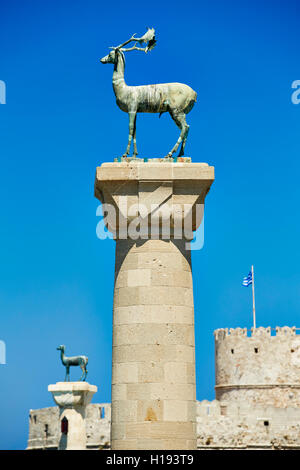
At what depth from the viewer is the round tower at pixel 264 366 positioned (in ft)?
178

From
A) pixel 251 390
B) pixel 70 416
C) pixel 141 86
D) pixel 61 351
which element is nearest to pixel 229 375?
pixel 251 390

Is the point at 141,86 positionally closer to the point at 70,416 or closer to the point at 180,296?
the point at 180,296

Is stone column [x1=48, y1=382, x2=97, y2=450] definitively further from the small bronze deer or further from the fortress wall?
the fortress wall

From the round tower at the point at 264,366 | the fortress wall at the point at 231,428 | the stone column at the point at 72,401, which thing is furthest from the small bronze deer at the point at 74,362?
the round tower at the point at 264,366

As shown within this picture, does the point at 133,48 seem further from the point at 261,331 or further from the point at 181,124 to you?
the point at 261,331

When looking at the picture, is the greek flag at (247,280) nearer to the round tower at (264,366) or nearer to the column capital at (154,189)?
the round tower at (264,366)

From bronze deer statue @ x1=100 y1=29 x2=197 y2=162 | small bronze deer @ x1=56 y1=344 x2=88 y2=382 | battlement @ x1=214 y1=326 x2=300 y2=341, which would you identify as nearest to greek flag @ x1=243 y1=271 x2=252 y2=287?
battlement @ x1=214 y1=326 x2=300 y2=341

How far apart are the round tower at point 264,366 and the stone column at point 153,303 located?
147 feet

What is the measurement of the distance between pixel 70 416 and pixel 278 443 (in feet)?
82.4

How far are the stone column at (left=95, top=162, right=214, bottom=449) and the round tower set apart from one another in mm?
44854

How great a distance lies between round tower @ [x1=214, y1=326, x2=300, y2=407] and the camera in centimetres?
5419

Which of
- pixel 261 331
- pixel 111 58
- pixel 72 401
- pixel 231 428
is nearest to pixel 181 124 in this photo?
pixel 111 58

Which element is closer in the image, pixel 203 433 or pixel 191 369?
pixel 191 369
